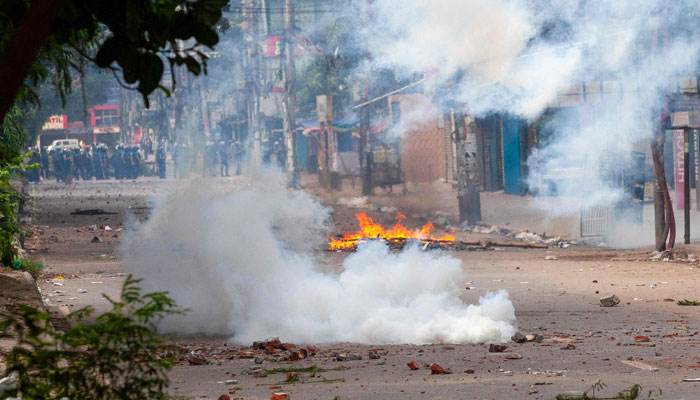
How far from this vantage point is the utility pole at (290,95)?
37.4m

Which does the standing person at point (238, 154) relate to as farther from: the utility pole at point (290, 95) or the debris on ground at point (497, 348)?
the debris on ground at point (497, 348)

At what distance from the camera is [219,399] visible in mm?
5141

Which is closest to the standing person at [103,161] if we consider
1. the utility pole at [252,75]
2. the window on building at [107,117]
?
the utility pole at [252,75]

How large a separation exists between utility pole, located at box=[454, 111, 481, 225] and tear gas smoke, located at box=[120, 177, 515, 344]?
1134 centimetres

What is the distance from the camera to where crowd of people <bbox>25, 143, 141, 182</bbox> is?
47.2 m


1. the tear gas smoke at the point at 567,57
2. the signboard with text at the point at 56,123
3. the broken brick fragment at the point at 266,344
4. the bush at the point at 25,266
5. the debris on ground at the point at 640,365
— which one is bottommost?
the debris on ground at the point at 640,365

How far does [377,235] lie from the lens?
1684 centimetres

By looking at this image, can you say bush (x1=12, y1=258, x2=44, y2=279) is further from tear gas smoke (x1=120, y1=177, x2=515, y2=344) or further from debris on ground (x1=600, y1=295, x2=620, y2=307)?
debris on ground (x1=600, y1=295, x2=620, y2=307)

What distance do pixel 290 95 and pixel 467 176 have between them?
20.3 m

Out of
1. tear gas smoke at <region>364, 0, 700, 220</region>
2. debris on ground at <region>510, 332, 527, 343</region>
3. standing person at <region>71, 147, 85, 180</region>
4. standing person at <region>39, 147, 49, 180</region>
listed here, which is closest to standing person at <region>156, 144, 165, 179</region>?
standing person at <region>71, 147, 85, 180</region>

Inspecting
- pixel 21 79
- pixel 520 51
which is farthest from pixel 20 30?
pixel 520 51

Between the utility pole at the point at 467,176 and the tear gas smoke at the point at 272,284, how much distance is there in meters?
11.3

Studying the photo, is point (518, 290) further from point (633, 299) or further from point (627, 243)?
point (627, 243)

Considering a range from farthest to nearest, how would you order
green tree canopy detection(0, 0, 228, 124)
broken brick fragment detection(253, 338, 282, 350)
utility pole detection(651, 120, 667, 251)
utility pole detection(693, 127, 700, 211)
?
utility pole detection(693, 127, 700, 211) < utility pole detection(651, 120, 667, 251) < broken brick fragment detection(253, 338, 282, 350) < green tree canopy detection(0, 0, 228, 124)
